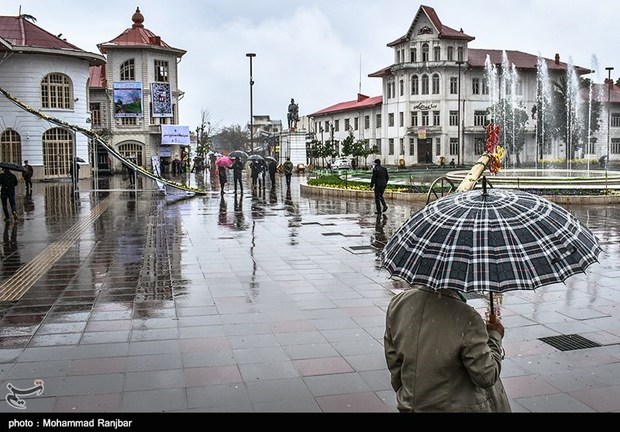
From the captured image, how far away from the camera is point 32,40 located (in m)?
42.5

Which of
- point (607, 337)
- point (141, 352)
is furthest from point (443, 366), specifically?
point (607, 337)

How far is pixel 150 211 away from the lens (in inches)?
861

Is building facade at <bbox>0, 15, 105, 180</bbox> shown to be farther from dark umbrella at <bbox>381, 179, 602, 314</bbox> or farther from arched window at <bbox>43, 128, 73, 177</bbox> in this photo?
dark umbrella at <bbox>381, 179, 602, 314</bbox>

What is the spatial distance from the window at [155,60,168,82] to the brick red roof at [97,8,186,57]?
1.39m

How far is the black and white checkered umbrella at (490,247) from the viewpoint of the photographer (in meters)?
3.17

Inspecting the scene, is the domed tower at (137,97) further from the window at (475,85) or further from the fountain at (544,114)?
the fountain at (544,114)

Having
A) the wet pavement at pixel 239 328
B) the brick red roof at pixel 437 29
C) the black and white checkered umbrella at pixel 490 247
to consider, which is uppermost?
the brick red roof at pixel 437 29

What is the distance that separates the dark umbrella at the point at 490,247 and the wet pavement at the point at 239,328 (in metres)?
2.12

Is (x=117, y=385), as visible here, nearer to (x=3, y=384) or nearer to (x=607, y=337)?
(x=3, y=384)

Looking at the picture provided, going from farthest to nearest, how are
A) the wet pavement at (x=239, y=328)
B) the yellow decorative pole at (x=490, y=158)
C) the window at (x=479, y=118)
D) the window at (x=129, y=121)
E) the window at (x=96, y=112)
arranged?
the window at (x=479, y=118)
the window at (x=96, y=112)
the window at (x=129, y=121)
the wet pavement at (x=239, y=328)
the yellow decorative pole at (x=490, y=158)

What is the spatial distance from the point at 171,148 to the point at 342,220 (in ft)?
145

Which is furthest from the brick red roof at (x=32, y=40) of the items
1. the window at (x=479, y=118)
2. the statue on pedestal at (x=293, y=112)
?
the window at (x=479, y=118)

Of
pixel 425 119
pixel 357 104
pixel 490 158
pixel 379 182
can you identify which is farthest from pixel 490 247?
pixel 357 104

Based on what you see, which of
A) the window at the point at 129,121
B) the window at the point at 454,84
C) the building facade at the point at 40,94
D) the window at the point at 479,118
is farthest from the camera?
the window at the point at 479,118
